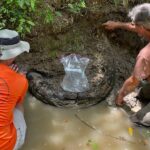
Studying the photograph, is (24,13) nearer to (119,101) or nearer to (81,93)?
(81,93)

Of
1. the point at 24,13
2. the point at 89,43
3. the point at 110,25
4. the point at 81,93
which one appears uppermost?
the point at 24,13

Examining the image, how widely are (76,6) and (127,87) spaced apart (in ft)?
3.65

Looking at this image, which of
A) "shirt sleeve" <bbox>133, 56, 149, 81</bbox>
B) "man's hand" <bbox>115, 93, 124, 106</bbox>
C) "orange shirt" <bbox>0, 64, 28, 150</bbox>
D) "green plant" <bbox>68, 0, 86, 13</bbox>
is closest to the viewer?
"orange shirt" <bbox>0, 64, 28, 150</bbox>

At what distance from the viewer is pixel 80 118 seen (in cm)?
404

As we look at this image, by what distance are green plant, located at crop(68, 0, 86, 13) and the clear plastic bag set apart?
1.69ft

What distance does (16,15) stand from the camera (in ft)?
13.3

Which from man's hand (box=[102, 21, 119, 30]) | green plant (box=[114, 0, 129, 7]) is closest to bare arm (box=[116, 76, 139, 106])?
man's hand (box=[102, 21, 119, 30])

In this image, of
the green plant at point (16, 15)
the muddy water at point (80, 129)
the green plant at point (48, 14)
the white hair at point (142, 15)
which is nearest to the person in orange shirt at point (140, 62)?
the white hair at point (142, 15)

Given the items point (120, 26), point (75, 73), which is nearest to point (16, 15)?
point (75, 73)

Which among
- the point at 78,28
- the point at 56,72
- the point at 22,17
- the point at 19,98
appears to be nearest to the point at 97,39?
the point at 78,28

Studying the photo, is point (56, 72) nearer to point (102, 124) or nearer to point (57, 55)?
point (57, 55)

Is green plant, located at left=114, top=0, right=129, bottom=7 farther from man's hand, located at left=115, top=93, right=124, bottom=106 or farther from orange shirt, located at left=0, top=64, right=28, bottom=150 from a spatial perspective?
orange shirt, located at left=0, top=64, right=28, bottom=150

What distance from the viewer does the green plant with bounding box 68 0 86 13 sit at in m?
4.32

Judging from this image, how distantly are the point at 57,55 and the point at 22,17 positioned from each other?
67 cm
